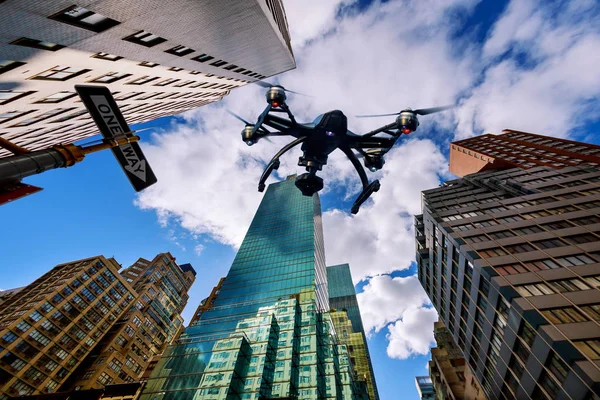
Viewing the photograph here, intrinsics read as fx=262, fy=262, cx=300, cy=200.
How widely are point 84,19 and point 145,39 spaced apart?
3031 mm

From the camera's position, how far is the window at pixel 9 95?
34.6 feet

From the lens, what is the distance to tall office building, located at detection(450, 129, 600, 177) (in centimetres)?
4478

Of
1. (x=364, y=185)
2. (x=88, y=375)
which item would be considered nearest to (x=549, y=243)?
(x=364, y=185)

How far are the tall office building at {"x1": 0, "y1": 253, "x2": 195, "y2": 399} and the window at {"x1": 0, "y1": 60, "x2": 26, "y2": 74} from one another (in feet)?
150

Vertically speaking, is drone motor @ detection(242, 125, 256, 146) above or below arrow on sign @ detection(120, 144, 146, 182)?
above

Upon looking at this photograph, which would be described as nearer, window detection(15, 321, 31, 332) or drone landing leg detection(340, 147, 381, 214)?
drone landing leg detection(340, 147, 381, 214)

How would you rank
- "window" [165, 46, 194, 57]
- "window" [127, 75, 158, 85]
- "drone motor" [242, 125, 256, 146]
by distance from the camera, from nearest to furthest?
"window" [165, 46, 194, 57] < "drone motor" [242, 125, 256, 146] < "window" [127, 75, 158, 85]

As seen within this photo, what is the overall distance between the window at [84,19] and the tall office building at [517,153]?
55.8 meters

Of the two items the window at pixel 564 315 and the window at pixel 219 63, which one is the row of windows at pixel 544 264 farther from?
the window at pixel 219 63

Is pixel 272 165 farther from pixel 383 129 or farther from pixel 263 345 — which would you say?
pixel 263 345

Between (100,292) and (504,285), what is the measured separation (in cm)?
6707

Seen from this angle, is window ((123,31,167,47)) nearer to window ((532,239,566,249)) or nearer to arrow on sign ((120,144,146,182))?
arrow on sign ((120,144,146,182))

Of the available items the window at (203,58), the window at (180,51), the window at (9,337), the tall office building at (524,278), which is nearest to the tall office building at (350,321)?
the tall office building at (524,278)

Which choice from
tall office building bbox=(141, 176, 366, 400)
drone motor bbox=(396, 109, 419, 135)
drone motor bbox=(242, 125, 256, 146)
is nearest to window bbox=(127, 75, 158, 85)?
drone motor bbox=(242, 125, 256, 146)
